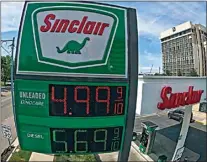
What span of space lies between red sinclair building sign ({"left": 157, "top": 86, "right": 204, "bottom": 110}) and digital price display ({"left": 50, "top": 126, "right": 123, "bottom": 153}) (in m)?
1.63

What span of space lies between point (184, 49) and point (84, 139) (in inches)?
150

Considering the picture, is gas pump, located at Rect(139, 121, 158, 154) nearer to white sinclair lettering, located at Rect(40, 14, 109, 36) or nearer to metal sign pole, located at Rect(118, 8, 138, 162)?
metal sign pole, located at Rect(118, 8, 138, 162)

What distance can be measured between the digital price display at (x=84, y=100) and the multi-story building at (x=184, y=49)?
235 centimetres

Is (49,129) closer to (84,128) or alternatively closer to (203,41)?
(84,128)

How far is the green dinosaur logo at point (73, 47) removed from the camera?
3.96 metres

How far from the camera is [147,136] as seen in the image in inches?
305

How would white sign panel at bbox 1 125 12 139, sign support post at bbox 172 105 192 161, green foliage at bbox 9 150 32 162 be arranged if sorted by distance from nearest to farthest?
1. white sign panel at bbox 1 125 12 139
2. green foliage at bbox 9 150 32 162
3. sign support post at bbox 172 105 192 161

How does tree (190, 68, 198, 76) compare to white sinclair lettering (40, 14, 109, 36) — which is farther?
tree (190, 68, 198, 76)

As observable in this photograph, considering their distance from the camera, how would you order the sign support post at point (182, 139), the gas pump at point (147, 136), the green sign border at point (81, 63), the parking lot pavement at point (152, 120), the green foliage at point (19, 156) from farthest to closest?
the sign support post at point (182, 139) → the gas pump at point (147, 136) → the green foliage at point (19, 156) → the parking lot pavement at point (152, 120) → the green sign border at point (81, 63)

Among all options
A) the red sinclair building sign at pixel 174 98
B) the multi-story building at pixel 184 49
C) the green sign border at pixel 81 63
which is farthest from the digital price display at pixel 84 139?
the multi-story building at pixel 184 49

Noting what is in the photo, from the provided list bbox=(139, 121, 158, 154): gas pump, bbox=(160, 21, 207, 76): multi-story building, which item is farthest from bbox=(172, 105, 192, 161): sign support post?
bbox=(160, 21, 207, 76): multi-story building

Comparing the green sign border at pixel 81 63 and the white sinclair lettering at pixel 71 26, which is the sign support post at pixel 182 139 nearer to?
the green sign border at pixel 81 63

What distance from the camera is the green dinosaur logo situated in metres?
3.96

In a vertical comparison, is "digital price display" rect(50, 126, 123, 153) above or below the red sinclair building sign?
below
